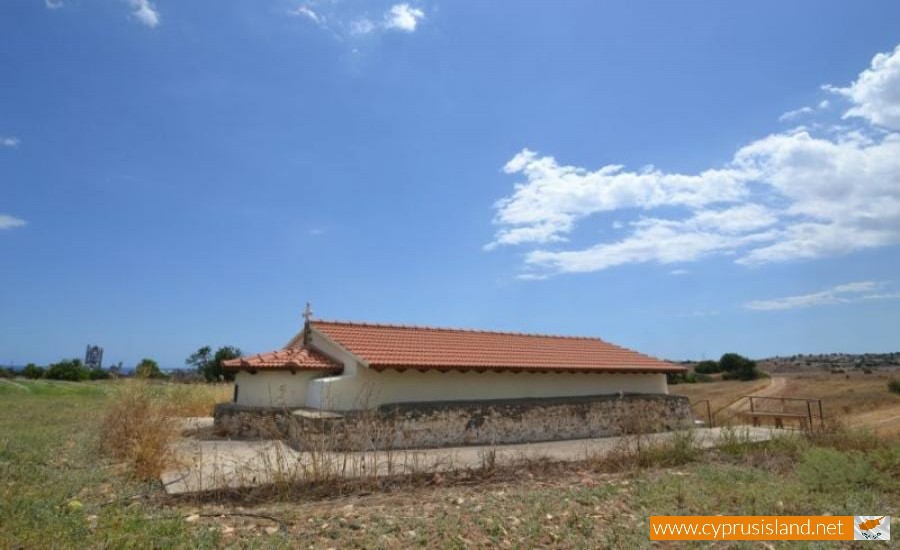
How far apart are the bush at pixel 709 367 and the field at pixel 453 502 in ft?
178

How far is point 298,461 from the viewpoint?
7.53 meters

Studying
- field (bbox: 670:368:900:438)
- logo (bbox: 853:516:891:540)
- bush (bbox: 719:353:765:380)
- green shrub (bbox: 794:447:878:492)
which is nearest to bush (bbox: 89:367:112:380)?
field (bbox: 670:368:900:438)

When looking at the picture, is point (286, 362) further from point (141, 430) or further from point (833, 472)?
point (833, 472)

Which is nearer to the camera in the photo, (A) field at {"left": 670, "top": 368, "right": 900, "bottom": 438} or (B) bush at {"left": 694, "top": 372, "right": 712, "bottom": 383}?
(A) field at {"left": 670, "top": 368, "right": 900, "bottom": 438}

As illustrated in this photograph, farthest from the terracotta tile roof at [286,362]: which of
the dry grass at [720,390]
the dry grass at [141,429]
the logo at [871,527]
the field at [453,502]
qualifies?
the dry grass at [720,390]

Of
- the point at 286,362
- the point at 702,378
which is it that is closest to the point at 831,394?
the point at 702,378

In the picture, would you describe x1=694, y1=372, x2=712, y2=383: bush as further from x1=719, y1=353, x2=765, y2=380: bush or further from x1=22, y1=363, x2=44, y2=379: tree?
x1=22, y1=363, x2=44, y2=379: tree

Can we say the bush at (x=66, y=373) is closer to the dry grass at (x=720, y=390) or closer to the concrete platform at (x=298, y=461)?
the concrete platform at (x=298, y=461)

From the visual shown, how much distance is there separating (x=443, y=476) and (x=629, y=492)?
115 inches

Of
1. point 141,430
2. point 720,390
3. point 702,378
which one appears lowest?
point 720,390

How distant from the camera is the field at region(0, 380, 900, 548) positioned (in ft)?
17.7

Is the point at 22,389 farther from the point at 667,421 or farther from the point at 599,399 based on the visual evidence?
the point at 667,421

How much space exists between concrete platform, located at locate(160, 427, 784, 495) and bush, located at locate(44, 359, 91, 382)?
123 feet

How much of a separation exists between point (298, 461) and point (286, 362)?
6696 mm
